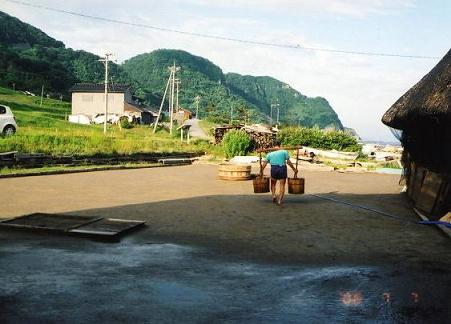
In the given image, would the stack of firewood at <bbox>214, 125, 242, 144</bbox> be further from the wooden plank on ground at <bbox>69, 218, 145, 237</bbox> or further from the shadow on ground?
the wooden plank on ground at <bbox>69, 218, 145, 237</bbox>

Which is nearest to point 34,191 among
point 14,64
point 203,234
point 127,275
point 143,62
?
point 203,234

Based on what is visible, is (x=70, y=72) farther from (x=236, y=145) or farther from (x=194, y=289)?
(x=194, y=289)

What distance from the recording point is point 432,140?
11.1 meters

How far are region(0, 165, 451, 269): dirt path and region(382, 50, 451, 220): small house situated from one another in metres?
0.71

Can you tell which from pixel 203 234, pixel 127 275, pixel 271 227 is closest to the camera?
pixel 127 275

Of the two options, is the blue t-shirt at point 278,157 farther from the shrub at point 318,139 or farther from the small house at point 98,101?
the small house at point 98,101

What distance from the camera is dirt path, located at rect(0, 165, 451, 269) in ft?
24.9

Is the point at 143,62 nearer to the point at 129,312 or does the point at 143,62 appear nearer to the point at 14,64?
the point at 14,64

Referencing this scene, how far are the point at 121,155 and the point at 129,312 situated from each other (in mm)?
22285

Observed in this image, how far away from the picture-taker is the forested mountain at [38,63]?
301 feet

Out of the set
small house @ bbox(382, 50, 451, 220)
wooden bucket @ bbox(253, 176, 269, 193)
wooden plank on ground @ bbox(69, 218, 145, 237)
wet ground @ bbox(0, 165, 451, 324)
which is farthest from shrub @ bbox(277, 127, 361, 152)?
wooden plank on ground @ bbox(69, 218, 145, 237)

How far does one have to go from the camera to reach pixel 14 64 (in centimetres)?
9438

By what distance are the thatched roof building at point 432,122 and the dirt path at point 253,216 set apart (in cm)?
162

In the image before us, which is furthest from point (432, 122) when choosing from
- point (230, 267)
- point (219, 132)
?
point (219, 132)
